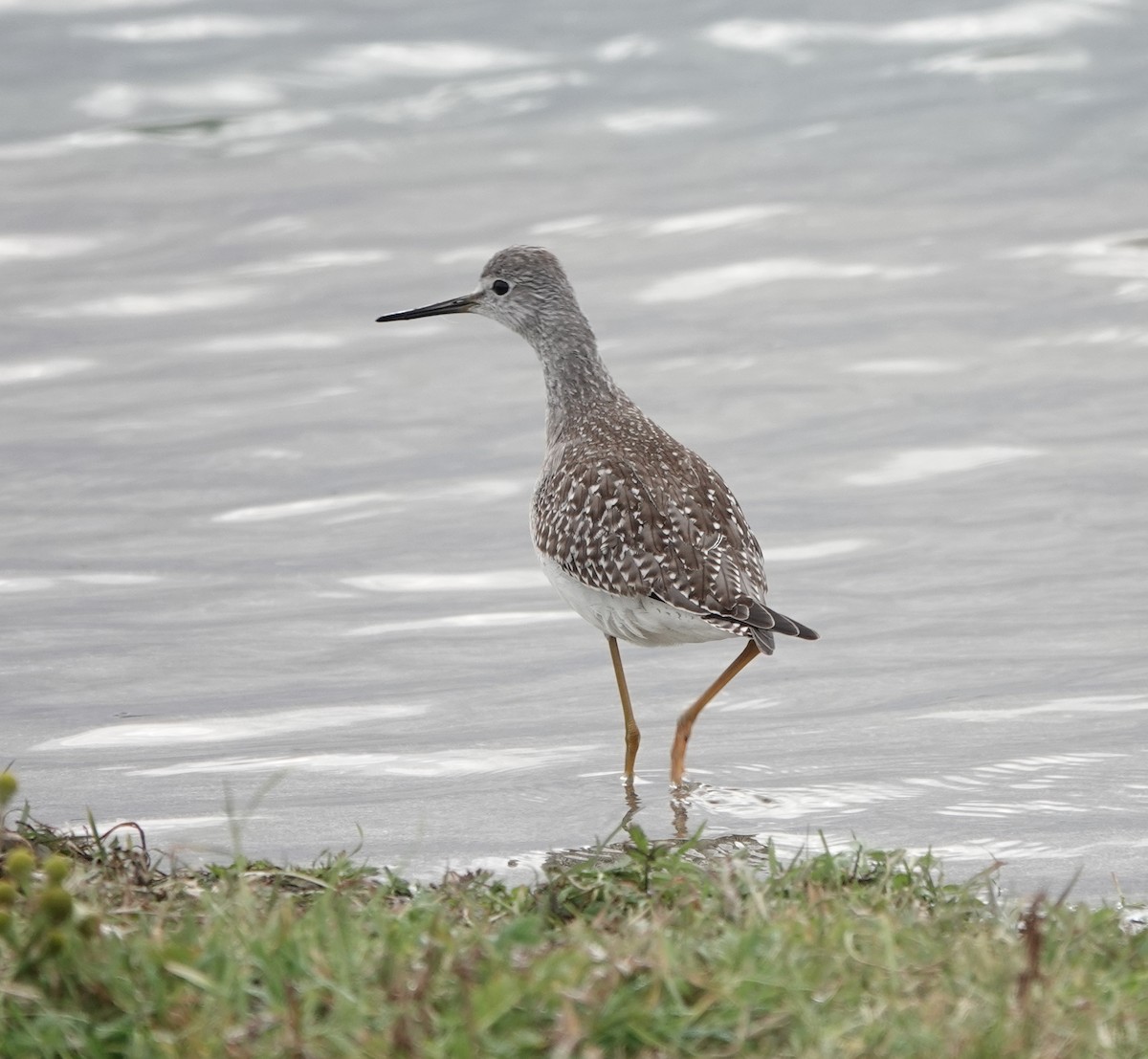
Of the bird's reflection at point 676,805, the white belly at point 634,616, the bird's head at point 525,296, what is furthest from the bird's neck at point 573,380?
the bird's reflection at point 676,805

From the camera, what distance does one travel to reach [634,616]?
22.0 ft

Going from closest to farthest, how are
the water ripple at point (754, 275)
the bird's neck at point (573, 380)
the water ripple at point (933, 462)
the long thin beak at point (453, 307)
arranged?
the bird's neck at point (573, 380)
the long thin beak at point (453, 307)
the water ripple at point (933, 462)
the water ripple at point (754, 275)

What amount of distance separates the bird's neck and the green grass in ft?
12.9

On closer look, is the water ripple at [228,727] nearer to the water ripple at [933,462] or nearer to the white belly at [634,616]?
the white belly at [634,616]

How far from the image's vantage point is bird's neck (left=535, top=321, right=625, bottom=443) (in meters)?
7.93

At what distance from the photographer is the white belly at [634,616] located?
21.6ft

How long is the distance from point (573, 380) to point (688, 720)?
183cm

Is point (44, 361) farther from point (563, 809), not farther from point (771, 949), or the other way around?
point (771, 949)

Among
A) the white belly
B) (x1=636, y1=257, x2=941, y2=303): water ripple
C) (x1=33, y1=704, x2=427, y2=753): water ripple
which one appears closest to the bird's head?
the white belly

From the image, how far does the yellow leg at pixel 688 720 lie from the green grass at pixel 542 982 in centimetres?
248

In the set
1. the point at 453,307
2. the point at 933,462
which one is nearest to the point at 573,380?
the point at 453,307

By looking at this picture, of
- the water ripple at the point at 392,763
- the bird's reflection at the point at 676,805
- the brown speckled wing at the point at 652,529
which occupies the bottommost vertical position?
the bird's reflection at the point at 676,805

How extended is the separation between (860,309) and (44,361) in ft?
18.2

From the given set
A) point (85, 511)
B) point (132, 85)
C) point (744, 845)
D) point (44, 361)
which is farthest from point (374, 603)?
point (132, 85)
